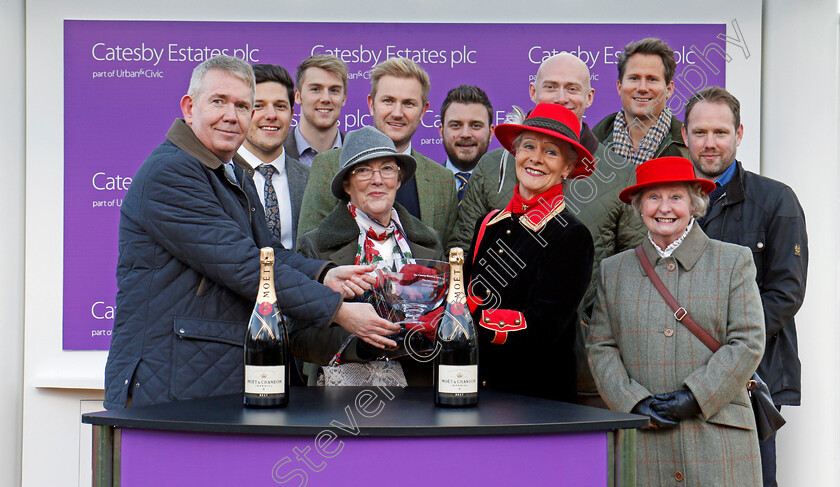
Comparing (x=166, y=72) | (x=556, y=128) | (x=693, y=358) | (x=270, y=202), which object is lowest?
(x=693, y=358)

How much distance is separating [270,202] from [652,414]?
1983mm

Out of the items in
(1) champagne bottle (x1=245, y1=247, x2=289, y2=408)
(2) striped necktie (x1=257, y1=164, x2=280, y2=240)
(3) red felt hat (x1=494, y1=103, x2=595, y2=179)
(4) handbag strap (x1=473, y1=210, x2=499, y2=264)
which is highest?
(3) red felt hat (x1=494, y1=103, x2=595, y2=179)

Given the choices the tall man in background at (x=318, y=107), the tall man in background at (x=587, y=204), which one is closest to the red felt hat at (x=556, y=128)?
the tall man in background at (x=587, y=204)

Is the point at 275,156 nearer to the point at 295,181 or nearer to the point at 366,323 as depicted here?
the point at 295,181

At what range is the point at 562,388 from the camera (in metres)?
2.68

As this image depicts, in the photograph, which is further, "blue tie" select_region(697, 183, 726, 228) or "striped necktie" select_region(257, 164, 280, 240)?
"striped necktie" select_region(257, 164, 280, 240)

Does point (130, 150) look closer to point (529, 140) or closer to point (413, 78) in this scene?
point (413, 78)

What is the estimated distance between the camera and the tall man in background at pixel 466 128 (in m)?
4.02

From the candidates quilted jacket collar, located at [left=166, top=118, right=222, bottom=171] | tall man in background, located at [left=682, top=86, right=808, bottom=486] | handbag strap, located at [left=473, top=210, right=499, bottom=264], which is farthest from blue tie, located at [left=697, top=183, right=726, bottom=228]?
quilted jacket collar, located at [left=166, top=118, right=222, bottom=171]

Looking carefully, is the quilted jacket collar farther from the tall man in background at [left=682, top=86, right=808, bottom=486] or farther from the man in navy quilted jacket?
the tall man in background at [left=682, top=86, right=808, bottom=486]

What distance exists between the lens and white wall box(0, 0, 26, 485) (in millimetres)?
4070

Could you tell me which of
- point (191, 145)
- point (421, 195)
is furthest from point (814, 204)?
point (191, 145)

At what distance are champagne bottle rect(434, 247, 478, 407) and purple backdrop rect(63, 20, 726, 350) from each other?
2102mm

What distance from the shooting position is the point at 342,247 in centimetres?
284
